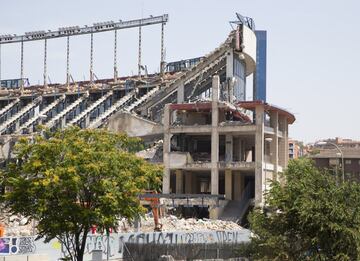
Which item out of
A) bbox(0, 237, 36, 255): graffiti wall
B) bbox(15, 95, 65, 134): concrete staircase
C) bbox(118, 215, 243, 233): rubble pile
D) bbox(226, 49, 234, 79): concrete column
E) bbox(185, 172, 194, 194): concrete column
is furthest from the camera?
bbox(15, 95, 65, 134): concrete staircase

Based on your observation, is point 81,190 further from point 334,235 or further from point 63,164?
point 334,235

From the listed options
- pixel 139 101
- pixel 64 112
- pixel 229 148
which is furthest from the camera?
pixel 64 112

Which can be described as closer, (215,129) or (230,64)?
(215,129)

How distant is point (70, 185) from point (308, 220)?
41.1 feet

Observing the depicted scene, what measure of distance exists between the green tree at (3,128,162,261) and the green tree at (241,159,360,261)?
752 cm

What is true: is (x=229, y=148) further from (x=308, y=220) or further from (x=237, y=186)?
(x=308, y=220)

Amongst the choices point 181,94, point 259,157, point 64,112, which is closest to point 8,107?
point 64,112

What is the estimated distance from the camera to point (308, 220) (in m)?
35.7

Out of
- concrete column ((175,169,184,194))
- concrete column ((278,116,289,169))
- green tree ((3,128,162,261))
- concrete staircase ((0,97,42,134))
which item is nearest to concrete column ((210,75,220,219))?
concrete column ((175,169,184,194))

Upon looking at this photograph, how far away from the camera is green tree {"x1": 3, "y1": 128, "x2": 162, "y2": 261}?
33.6 m

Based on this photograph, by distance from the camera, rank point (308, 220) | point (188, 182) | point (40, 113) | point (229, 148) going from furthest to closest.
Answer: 1. point (40, 113)
2. point (188, 182)
3. point (229, 148)
4. point (308, 220)

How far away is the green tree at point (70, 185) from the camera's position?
3362 centimetres

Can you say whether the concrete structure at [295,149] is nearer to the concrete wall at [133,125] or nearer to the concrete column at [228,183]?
the concrete wall at [133,125]

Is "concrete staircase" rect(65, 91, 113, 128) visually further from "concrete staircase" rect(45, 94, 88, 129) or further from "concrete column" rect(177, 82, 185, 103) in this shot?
"concrete column" rect(177, 82, 185, 103)
